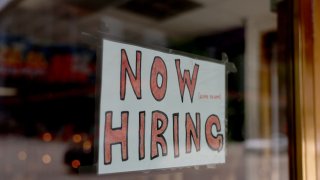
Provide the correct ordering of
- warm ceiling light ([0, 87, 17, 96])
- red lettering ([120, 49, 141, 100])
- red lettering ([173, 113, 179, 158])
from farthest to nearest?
red lettering ([173, 113, 179, 158]), red lettering ([120, 49, 141, 100]), warm ceiling light ([0, 87, 17, 96])

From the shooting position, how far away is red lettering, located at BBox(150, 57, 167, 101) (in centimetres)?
103

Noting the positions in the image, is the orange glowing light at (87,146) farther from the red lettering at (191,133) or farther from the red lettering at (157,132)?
the red lettering at (191,133)

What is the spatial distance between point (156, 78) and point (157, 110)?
0.27 feet

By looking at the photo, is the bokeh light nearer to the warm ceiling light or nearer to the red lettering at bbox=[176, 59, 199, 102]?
the warm ceiling light

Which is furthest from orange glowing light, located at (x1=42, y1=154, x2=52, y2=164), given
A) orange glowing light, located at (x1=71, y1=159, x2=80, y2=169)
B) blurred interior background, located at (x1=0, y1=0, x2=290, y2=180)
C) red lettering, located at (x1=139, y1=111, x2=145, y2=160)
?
red lettering, located at (x1=139, y1=111, x2=145, y2=160)

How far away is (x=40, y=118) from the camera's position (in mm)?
1025

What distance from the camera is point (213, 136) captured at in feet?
3.84

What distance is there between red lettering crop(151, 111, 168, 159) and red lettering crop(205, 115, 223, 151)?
0.51 ft

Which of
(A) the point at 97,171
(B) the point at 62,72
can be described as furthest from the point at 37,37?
(A) the point at 97,171

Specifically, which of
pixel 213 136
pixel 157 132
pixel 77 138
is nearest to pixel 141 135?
pixel 157 132

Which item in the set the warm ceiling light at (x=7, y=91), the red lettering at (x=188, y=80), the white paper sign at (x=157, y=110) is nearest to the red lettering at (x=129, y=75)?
the white paper sign at (x=157, y=110)

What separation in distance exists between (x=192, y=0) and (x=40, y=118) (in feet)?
1.94

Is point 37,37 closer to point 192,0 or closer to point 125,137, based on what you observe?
point 125,137

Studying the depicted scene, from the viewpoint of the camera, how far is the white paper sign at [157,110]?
0.94 meters
